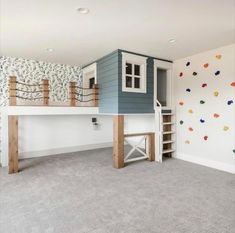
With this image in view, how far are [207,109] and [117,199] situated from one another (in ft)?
9.89

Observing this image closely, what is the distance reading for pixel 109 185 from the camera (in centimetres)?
330

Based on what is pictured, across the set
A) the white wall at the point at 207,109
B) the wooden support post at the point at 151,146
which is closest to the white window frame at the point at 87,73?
the white wall at the point at 207,109

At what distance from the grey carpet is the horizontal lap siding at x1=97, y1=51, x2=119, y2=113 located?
4.75 ft

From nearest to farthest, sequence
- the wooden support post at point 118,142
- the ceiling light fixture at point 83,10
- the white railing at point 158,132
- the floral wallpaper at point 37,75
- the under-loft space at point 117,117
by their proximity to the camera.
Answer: the under-loft space at point 117,117, the ceiling light fixture at point 83,10, the wooden support post at point 118,142, the white railing at point 158,132, the floral wallpaper at point 37,75

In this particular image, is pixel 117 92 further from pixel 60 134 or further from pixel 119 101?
pixel 60 134

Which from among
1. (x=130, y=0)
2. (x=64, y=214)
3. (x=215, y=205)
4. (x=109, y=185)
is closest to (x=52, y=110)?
(x=109, y=185)

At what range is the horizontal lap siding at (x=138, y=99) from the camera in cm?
428

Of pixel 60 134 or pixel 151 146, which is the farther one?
pixel 60 134

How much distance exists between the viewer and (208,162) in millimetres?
4434

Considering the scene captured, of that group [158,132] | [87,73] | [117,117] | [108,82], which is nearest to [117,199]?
[117,117]

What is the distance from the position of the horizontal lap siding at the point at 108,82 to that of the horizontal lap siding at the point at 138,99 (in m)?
0.11

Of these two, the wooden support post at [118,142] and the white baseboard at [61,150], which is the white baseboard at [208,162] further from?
the white baseboard at [61,150]

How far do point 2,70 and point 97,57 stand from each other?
8.07 ft

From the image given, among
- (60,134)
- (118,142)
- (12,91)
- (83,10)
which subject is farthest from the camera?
(60,134)
